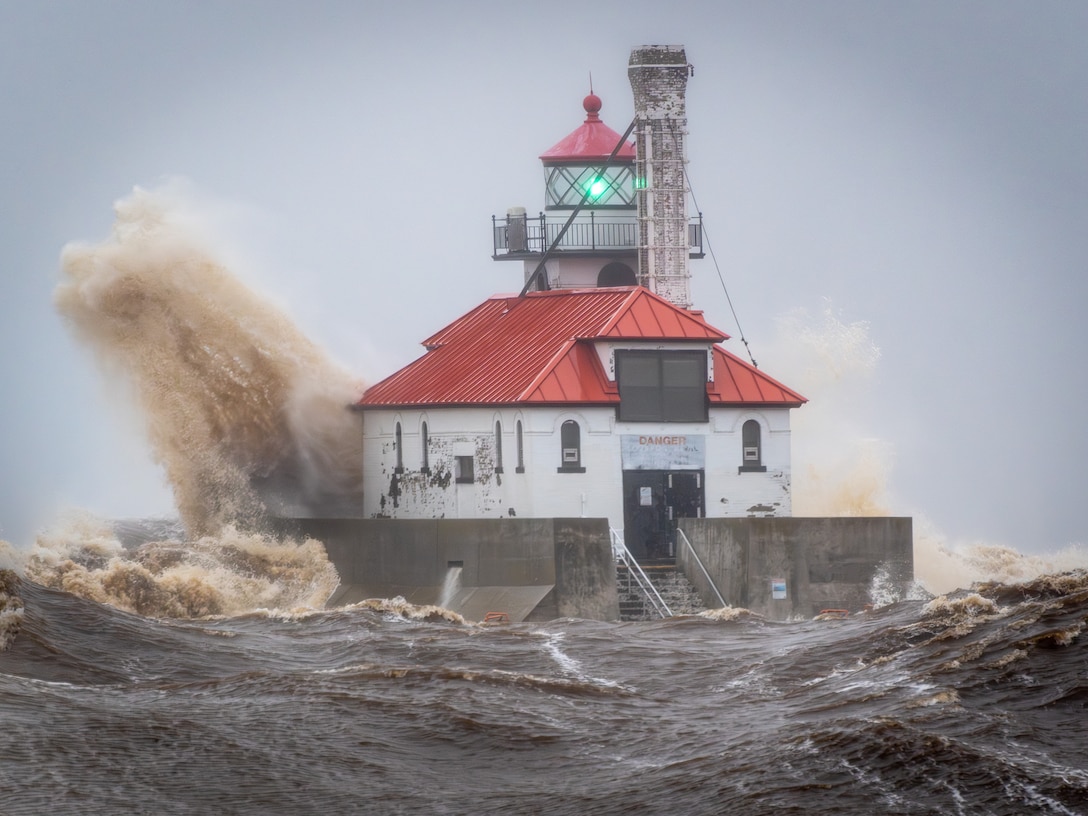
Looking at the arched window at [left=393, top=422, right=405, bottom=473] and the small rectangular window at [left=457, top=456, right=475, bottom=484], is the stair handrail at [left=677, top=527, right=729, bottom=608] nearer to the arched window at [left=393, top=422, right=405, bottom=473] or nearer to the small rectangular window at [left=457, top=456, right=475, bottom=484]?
the small rectangular window at [left=457, top=456, right=475, bottom=484]

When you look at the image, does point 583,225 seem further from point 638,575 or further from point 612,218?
point 638,575

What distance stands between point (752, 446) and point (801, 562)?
3.12 metres

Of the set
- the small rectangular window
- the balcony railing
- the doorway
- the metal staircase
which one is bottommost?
the metal staircase

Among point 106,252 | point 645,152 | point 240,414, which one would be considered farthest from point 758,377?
point 106,252

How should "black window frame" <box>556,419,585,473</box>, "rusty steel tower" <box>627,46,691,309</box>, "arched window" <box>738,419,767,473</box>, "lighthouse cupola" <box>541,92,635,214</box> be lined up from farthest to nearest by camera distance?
"lighthouse cupola" <box>541,92,635,214</box>, "rusty steel tower" <box>627,46,691,309</box>, "arched window" <box>738,419,767,473</box>, "black window frame" <box>556,419,585,473</box>

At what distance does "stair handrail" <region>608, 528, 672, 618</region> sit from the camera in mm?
29734

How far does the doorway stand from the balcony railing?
771 centimetres

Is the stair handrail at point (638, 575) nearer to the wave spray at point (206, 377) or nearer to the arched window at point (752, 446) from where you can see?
the arched window at point (752, 446)

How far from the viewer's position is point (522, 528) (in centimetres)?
2989

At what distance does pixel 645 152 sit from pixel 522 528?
1004 centimetres

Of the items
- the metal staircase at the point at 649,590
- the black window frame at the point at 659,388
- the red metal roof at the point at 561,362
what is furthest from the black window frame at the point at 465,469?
the metal staircase at the point at 649,590

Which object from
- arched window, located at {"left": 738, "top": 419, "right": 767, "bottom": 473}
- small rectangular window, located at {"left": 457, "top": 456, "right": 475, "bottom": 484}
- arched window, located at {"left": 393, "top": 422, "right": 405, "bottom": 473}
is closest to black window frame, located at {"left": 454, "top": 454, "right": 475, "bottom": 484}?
small rectangular window, located at {"left": 457, "top": 456, "right": 475, "bottom": 484}

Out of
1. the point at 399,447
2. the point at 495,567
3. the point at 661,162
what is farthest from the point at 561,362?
the point at 661,162

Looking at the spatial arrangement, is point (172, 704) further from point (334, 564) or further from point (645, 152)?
point (645, 152)
